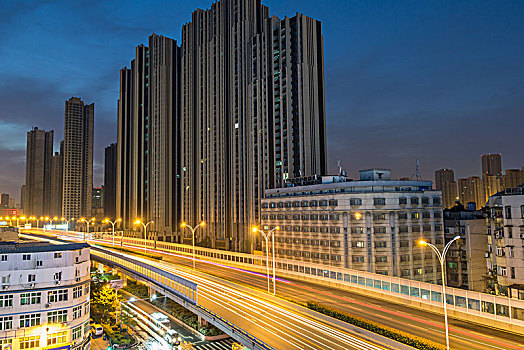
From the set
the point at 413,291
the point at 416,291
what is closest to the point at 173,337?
the point at 413,291

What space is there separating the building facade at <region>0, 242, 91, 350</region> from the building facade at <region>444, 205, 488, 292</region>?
80.9 metres

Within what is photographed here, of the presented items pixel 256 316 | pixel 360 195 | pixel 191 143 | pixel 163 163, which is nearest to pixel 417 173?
pixel 360 195

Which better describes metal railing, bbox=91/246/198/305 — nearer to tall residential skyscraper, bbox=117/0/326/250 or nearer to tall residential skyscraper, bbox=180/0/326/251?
tall residential skyscraper, bbox=180/0/326/251

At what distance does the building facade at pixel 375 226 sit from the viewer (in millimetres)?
79062

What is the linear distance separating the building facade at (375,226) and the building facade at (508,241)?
18.0m

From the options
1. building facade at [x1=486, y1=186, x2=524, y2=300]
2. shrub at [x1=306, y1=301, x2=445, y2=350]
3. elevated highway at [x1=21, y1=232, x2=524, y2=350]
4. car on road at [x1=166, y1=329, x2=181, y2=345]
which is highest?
building facade at [x1=486, y1=186, x2=524, y2=300]

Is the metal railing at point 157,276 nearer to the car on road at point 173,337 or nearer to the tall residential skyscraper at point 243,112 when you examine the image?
the car on road at point 173,337

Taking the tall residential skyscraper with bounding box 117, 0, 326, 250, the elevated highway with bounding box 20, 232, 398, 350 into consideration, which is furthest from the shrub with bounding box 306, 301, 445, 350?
the tall residential skyscraper with bounding box 117, 0, 326, 250

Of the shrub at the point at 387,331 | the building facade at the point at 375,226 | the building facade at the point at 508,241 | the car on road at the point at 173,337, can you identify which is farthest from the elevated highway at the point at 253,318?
the building facade at the point at 508,241

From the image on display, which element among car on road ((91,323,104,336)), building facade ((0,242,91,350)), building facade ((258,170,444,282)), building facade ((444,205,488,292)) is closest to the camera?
building facade ((0,242,91,350))

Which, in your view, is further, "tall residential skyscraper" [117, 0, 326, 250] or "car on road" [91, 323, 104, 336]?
"tall residential skyscraper" [117, 0, 326, 250]

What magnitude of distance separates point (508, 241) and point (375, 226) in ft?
84.2

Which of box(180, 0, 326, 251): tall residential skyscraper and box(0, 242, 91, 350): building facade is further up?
box(180, 0, 326, 251): tall residential skyscraper

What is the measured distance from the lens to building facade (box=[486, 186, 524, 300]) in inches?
2256
